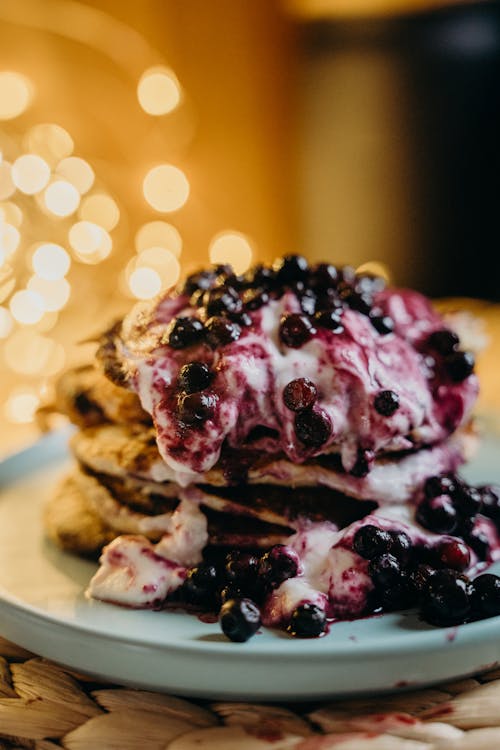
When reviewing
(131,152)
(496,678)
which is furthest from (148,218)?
(496,678)

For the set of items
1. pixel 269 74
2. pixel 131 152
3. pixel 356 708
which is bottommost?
pixel 356 708

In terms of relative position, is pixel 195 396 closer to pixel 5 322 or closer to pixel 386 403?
pixel 386 403

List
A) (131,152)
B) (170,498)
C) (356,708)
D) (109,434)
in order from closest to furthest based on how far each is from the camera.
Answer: (356,708) < (170,498) < (109,434) < (131,152)

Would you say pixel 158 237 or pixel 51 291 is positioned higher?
pixel 158 237

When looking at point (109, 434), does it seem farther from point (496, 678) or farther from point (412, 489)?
point (496, 678)

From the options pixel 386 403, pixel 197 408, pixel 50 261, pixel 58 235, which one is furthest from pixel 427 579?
pixel 58 235

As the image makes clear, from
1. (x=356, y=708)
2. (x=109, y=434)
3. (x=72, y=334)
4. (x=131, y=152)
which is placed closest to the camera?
(x=356, y=708)

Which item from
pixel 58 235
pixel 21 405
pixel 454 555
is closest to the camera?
pixel 454 555

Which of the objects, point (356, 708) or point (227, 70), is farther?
point (227, 70)
